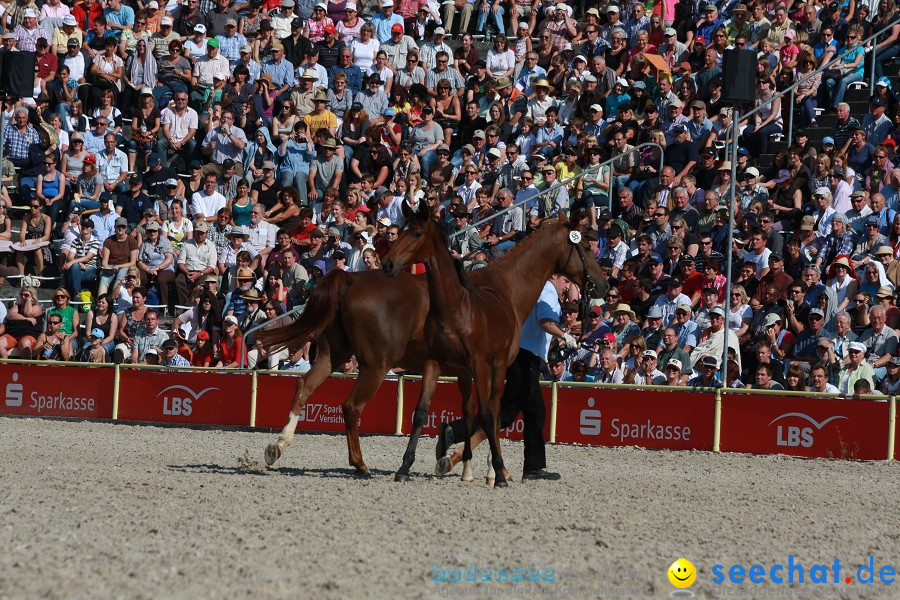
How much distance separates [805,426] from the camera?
1592 cm

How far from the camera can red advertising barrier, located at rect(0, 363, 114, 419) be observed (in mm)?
18797

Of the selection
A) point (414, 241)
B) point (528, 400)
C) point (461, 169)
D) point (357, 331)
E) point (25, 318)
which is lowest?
point (528, 400)

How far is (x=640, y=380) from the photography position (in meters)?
17.2

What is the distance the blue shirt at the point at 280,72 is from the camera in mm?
24953

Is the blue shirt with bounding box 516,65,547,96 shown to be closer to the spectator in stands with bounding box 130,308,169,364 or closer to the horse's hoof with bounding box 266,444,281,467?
the spectator in stands with bounding box 130,308,169,364

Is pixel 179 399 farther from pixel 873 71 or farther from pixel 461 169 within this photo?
pixel 873 71

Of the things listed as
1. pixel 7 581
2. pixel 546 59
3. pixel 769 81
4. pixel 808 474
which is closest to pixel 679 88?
pixel 769 81

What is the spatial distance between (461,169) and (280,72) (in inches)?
185

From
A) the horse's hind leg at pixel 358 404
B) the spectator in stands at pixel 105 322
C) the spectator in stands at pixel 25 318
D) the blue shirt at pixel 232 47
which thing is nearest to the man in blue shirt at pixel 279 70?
the blue shirt at pixel 232 47

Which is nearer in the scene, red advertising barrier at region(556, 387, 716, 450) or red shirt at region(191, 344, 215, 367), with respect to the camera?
red advertising barrier at region(556, 387, 716, 450)

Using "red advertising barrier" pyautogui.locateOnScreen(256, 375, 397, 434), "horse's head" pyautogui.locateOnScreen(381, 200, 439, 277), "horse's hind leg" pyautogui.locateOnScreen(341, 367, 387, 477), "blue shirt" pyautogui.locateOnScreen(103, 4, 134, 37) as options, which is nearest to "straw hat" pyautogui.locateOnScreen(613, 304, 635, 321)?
"red advertising barrier" pyautogui.locateOnScreen(256, 375, 397, 434)

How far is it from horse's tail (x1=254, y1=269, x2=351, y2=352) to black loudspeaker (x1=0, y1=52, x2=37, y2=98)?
360 inches

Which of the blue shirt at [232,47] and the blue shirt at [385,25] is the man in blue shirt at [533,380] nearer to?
the blue shirt at [385,25]

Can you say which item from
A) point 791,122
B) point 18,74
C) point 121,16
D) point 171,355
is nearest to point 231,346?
point 171,355
